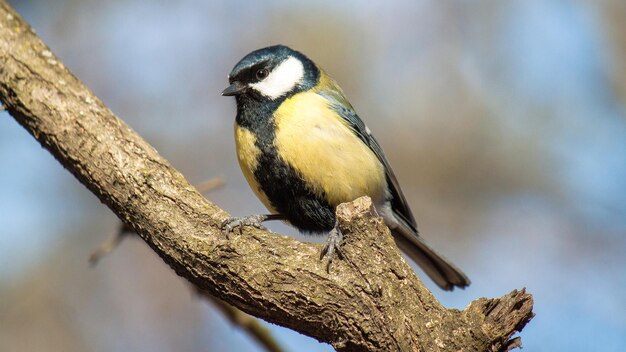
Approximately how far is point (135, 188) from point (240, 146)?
916 mm

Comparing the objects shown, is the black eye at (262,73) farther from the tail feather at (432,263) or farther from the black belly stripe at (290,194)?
the tail feather at (432,263)

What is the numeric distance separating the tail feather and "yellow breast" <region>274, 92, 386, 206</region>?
543 millimetres

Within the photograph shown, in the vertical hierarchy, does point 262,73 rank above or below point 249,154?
above

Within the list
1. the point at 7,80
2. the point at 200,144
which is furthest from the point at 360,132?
the point at 200,144

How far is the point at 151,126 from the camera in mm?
6723

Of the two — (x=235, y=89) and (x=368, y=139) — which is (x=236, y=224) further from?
(x=368, y=139)

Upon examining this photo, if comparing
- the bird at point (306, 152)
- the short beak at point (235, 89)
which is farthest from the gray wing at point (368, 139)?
the short beak at point (235, 89)

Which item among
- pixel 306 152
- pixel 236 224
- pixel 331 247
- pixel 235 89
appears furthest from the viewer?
pixel 235 89

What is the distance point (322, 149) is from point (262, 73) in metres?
0.68

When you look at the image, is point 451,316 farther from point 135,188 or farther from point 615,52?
point 615,52

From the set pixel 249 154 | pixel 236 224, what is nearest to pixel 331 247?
pixel 236 224

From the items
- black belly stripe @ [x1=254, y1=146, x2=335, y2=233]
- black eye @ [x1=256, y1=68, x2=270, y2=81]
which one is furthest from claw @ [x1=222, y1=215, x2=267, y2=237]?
black eye @ [x1=256, y1=68, x2=270, y2=81]

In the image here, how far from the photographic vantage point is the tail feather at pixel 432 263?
4184 mm

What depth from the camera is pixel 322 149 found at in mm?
3736
